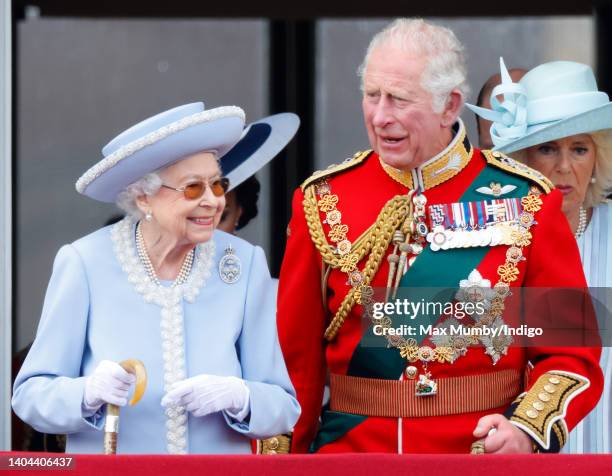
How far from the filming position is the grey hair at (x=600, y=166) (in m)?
4.50

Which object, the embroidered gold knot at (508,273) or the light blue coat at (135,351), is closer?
the light blue coat at (135,351)

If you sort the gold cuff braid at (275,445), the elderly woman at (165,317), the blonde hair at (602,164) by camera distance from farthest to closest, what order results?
the blonde hair at (602,164)
the gold cuff braid at (275,445)
the elderly woman at (165,317)

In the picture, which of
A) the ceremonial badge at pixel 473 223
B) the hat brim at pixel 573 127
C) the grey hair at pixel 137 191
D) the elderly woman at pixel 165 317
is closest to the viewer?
the elderly woman at pixel 165 317

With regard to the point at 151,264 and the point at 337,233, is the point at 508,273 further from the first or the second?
the point at 151,264

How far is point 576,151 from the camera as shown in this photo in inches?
177

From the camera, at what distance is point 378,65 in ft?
12.8

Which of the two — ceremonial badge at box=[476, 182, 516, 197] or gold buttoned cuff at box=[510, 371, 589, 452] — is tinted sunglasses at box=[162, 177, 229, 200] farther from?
gold buttoned cuff at box=[510, 371, 589, 452]

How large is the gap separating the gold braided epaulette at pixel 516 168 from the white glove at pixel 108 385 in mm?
1206

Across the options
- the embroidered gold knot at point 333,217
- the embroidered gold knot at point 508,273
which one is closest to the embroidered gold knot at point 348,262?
the embroidered gold knot at point 333,217

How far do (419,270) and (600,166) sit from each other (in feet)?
2.71

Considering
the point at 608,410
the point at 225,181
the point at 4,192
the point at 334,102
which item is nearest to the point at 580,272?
the point at 608,410

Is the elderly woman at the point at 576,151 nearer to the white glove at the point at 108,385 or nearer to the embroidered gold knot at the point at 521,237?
the embroidered gold knot at the point at 521,237

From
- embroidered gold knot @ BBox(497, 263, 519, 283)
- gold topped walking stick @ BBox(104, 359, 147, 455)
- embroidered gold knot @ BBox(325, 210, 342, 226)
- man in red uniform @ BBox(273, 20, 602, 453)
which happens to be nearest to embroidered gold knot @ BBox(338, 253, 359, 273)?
man in red uniform @ BBox(273, 20, 602, 453)

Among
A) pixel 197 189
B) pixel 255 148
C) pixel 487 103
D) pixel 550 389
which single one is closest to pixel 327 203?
pixel 197 189
